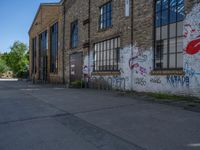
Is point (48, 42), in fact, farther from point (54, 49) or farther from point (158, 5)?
point (158, 5)

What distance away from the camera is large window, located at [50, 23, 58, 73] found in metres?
25.9

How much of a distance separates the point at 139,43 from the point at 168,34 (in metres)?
1.99

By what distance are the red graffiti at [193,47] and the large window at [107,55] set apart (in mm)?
5586

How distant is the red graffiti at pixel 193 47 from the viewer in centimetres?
962

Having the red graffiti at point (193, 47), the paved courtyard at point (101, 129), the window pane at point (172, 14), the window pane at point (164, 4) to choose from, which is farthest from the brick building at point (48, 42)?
the paved courtyard at point (101, 129)

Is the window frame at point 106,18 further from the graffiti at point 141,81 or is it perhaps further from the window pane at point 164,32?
the window pane at point 164,32

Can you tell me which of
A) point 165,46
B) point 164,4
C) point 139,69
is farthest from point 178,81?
point 164,4

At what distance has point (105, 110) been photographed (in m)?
8.12

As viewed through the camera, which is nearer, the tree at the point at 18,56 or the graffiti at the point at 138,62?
the graffiti at the point at 138,62

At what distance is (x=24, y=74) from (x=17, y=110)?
39477 mm

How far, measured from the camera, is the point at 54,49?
26.8 metres

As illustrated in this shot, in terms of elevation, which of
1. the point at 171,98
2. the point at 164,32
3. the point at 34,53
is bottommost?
the point at 171,98

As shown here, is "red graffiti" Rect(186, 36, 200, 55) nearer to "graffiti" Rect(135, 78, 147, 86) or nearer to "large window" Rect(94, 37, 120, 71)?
"graffiti" Rect(135, 78, 147, 86)

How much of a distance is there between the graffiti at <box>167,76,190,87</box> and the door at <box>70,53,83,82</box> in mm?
9800
